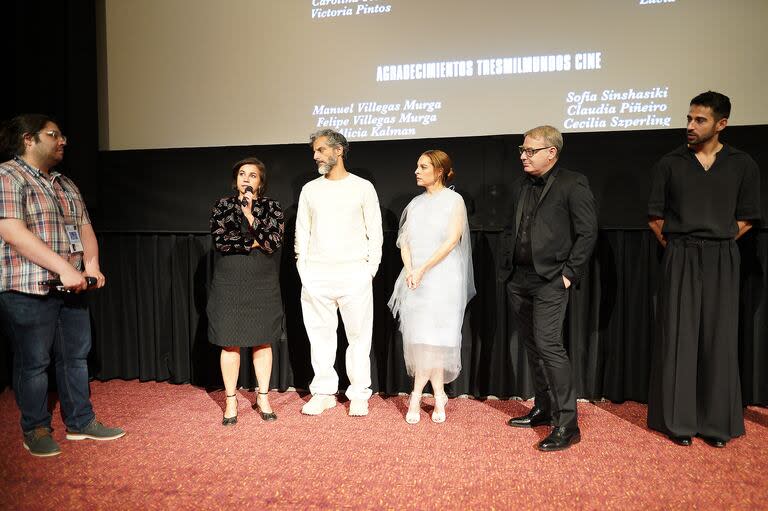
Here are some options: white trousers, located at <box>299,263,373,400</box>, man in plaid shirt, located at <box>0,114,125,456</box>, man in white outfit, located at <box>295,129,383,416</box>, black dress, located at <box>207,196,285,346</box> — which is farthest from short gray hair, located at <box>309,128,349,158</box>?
man in plaid shirt, located at <box>0,114,125,456</box>

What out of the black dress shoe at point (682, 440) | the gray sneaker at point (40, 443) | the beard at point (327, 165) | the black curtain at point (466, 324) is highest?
the beard at point (327, 165)

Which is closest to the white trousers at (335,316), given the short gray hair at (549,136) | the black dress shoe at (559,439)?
the black dress shoe at (559,439)

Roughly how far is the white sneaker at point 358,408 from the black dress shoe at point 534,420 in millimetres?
899

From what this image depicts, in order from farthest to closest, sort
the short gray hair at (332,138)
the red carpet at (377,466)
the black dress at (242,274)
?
the short gray hair at (332,138)
the black dress at (242,274)
the red carpet at (377,466)

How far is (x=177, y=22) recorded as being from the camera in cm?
420

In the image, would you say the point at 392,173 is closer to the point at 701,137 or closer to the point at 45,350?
the point at 701,137

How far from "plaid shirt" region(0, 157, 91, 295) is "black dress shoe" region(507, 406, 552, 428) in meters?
2.61

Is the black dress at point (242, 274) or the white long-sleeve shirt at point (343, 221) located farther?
the white long-sleeve shirt at point (343, 221)

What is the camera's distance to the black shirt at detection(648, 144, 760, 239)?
9.48 feet

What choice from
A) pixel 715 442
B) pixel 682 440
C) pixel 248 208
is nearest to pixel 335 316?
pixel 248 208

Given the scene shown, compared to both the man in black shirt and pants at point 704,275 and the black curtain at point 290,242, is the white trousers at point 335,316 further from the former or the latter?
the man in black shirt and pants at point 704,275

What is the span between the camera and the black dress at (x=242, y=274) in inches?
128

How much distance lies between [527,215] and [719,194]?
97 centimetres

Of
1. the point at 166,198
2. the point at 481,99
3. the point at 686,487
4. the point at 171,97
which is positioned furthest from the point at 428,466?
the point at 171,97
